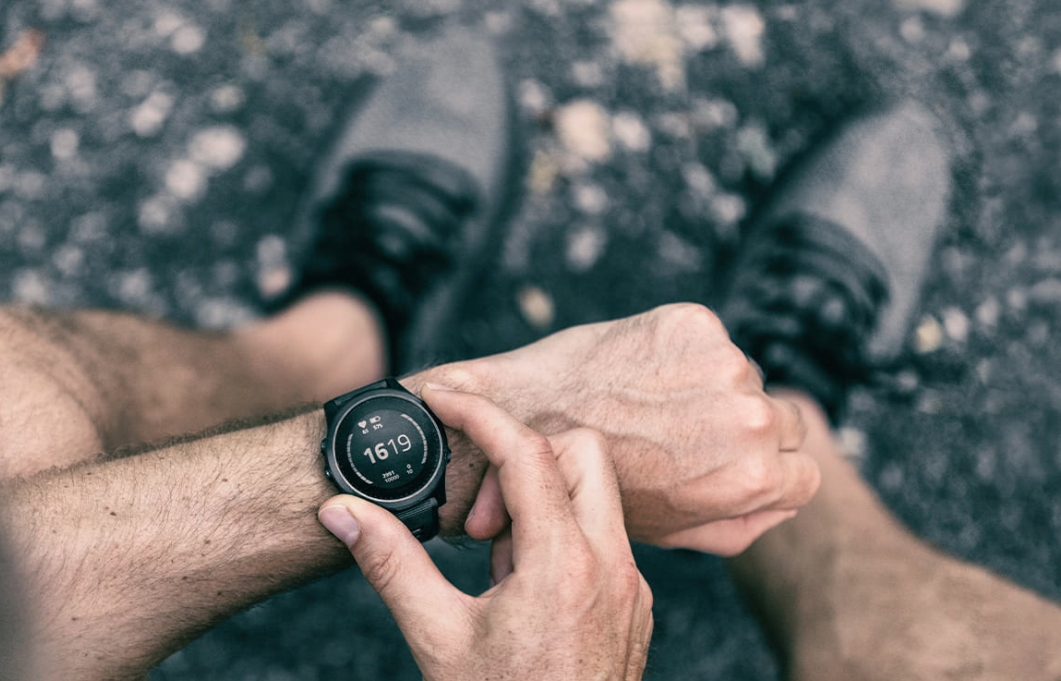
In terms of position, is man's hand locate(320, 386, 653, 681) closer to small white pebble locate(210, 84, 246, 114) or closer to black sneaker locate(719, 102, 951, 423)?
black sneaker locate(719, 102, 951, 423)

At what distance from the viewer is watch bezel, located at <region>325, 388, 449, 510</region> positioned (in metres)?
1.68

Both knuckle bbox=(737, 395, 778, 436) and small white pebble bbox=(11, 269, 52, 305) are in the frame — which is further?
small white pebble bbox=(11, 269, 52, 305)

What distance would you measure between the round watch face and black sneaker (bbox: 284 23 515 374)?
1.03m

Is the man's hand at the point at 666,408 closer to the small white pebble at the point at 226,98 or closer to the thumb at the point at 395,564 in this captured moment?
the thumb at the point at 395,564

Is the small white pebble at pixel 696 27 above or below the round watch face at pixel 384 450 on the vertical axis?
above

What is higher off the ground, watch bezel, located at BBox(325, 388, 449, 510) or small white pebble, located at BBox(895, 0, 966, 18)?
small white pebble, located at BBox(895, 0, 966, 18)

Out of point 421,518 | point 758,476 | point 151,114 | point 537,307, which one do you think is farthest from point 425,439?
point 151,114

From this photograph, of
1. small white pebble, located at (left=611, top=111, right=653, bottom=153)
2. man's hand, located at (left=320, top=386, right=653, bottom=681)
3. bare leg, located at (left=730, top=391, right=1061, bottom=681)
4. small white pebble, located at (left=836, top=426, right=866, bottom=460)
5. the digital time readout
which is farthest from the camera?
small white pebble, located at (left=611, top=111, right=653, bottom=153)

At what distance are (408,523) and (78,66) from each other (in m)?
2.71

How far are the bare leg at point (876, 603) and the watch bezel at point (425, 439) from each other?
1.35 meters

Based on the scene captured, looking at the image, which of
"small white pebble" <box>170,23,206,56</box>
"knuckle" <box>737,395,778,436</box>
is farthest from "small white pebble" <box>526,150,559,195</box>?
"small white pebble" <box>170,23,206,56</box>

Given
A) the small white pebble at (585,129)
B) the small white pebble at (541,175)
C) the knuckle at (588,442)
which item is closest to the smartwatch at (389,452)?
the knuckle at (588,442)

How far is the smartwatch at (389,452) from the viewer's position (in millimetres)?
1677

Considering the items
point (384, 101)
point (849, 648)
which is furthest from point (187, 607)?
point (384, 101)
